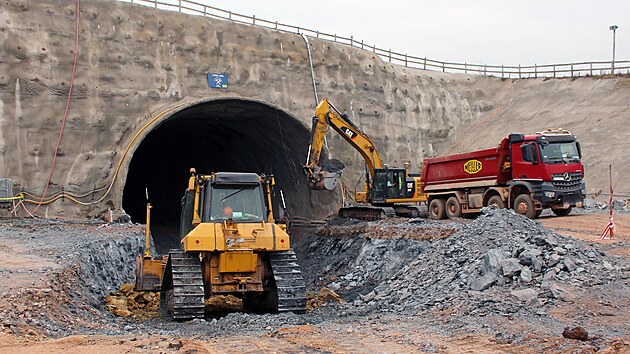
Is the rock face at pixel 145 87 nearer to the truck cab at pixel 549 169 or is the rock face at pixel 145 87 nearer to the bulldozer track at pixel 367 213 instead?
the bulldozer track at pixel 367 213

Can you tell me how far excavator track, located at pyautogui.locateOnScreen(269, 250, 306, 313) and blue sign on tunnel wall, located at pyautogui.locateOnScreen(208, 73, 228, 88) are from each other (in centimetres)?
1670

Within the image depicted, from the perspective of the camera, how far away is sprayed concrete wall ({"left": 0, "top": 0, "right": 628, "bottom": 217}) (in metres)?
25.2

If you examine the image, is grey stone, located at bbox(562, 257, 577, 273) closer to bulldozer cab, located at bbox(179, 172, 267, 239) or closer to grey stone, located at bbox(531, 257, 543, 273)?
grey stone, located at bbox(531, 257, 543, 273)

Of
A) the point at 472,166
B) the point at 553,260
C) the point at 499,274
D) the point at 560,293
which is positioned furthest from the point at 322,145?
the point at 560,293

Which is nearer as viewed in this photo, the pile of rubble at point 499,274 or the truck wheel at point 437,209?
the pile of rubble at point 499,274

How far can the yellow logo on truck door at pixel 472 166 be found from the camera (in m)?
23.8

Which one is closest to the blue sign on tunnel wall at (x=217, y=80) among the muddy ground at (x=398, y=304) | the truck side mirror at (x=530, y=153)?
the muddy ground at (x=398, y=304)

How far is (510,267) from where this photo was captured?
12.1m

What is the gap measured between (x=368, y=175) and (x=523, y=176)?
755 cm

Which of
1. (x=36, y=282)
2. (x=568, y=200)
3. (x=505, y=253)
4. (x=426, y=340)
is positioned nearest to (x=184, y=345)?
(x=426, y=340)

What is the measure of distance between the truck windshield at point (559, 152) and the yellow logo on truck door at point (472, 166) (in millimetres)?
→ 2391

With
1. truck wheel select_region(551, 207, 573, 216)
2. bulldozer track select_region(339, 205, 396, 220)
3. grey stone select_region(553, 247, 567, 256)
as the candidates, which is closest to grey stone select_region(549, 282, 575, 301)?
grey stone select_region(553, 247, 567, 256)

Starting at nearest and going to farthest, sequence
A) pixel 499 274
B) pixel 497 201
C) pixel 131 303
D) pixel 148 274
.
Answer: pixel 499 274, pixel 148 274, pixel 131 303, pixel 497 201

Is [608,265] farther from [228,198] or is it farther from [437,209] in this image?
[437,209]
